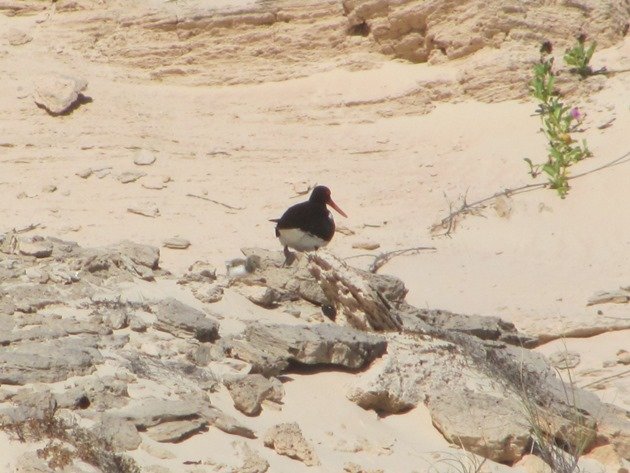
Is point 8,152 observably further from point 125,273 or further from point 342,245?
point 125,273

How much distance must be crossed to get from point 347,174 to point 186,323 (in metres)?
→ 5.44

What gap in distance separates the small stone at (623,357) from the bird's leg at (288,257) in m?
2.33

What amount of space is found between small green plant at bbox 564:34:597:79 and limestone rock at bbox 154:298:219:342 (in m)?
6.51

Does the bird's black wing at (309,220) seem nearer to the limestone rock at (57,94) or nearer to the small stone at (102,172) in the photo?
the small stone at (102,172)

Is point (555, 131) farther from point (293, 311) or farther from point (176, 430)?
point (176, 430)

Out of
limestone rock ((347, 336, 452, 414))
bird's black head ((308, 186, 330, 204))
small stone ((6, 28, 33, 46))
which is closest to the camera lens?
limestone rock ((347, 336, 452, 414))

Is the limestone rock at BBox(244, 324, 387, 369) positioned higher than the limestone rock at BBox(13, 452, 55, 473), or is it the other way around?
the limestone rock at BBox(13, 452, 55, 473)

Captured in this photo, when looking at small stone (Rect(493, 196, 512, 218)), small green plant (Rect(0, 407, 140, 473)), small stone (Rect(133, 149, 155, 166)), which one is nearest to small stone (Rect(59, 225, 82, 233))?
small stone (Rect(133, 149, 155, 166))

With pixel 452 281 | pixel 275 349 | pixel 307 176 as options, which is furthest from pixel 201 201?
pixel 275 349

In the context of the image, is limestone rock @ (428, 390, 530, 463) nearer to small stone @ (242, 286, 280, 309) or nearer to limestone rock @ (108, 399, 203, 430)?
limestone rock @ (108, 399, 203, 430)

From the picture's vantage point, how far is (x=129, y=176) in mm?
11703

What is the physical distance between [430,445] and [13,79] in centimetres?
816

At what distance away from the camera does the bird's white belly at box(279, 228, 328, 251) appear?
9656mm

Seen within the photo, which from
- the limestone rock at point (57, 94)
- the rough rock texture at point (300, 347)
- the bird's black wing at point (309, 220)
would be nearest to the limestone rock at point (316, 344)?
the rough rock texture at point (300, 347)
